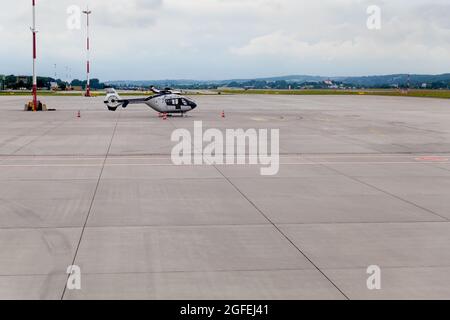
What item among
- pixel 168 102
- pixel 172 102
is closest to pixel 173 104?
pixel 172 102

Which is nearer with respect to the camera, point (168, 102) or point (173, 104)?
point (168, 102)

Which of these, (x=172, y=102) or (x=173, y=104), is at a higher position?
(x=172, y=102)

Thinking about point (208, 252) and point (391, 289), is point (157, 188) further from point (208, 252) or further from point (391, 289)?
point (391, 289)

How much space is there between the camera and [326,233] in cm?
1127

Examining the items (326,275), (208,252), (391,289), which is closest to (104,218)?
(208,252)

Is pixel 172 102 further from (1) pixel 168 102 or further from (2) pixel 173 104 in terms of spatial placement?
(1) pixel 168 102

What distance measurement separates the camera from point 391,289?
812cm

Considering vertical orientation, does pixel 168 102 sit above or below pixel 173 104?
above
